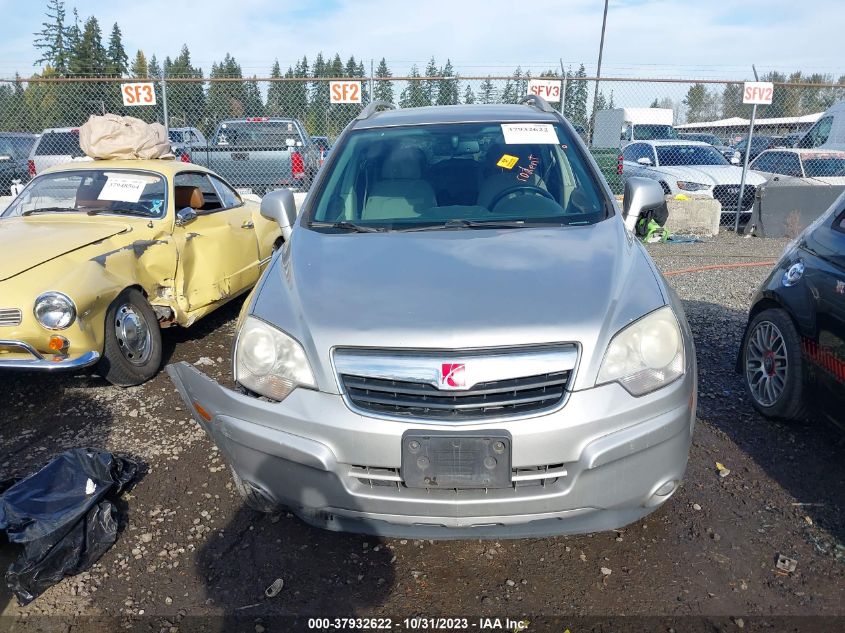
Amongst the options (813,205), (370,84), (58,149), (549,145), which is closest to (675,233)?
(813,205)

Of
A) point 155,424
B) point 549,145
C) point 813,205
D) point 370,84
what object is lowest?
point 155,424

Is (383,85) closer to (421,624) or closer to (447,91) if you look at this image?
(447,91)

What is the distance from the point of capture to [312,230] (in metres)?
3.27

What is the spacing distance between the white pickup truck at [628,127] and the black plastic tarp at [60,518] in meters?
11.3

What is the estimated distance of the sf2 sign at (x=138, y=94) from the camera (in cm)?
999

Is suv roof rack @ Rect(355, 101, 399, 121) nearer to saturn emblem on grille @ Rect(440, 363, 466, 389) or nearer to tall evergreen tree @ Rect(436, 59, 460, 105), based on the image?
saturn emblem on grille @ Rect(440, 363, 466, 389)

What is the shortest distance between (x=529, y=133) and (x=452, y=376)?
2153 millimetres

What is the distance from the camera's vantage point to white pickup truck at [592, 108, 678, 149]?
42.8ft

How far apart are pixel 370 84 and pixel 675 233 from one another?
5.75 metres

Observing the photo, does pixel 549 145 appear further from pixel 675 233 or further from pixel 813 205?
pixel 813 205

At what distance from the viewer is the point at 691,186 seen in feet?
38.3

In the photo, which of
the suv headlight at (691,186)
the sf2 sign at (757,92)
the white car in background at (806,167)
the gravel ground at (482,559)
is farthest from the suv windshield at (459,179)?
the white car in background at (806,167)

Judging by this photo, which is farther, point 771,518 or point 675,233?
point 675,233

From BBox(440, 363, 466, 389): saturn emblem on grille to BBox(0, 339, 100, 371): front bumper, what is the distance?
286 centimetres
